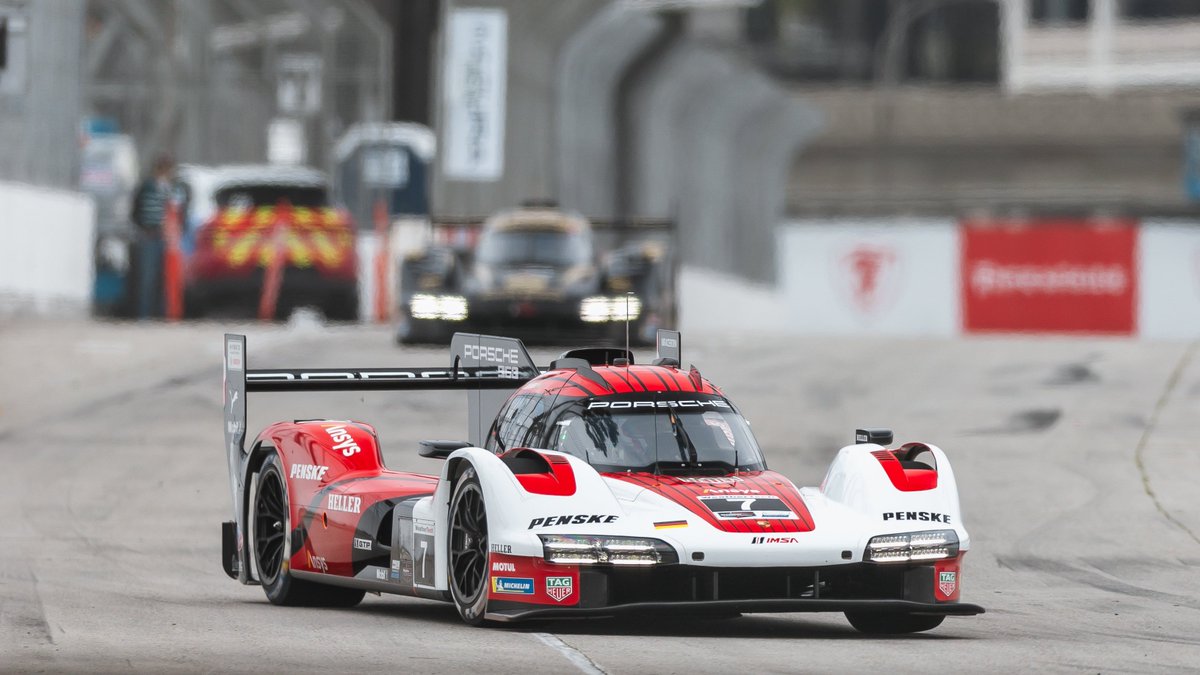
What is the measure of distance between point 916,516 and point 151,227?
64.7 ft

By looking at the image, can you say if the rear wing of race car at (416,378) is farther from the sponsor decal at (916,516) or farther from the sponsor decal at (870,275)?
the sponsor decal at (870,275)

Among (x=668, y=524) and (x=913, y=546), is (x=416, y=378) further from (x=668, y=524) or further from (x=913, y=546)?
(x=913, y=546)

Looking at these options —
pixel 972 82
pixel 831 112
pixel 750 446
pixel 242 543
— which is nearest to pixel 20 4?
pixel 242 543

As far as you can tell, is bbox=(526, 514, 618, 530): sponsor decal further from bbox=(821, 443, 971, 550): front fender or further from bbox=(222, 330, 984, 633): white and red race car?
bbox=(821, 443, 971, 550): front fender

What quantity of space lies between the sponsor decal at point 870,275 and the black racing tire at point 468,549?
101ft

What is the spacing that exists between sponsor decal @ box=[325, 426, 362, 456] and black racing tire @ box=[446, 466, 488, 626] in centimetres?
159

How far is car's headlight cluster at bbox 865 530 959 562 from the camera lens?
932 centimetres

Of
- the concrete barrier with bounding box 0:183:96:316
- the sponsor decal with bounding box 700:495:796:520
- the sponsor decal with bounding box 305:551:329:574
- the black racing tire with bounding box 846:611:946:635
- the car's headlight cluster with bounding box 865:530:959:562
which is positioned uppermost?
the concrete barrier with bounding box 0:183:96:316

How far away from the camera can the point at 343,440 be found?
11.4 meters

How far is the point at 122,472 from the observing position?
17.0 m

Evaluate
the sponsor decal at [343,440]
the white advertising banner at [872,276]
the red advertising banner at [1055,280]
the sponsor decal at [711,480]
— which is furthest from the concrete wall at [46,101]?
the sponsor decal at [711,480]

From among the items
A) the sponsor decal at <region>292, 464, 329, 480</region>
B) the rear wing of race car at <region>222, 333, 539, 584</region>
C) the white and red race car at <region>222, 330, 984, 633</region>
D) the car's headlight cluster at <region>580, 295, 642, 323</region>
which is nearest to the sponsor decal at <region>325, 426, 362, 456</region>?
the white and red race car at <region>222, 330, 984, 633</region>

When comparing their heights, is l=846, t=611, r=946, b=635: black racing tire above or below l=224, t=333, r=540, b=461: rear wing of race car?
below

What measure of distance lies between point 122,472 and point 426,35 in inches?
1018
